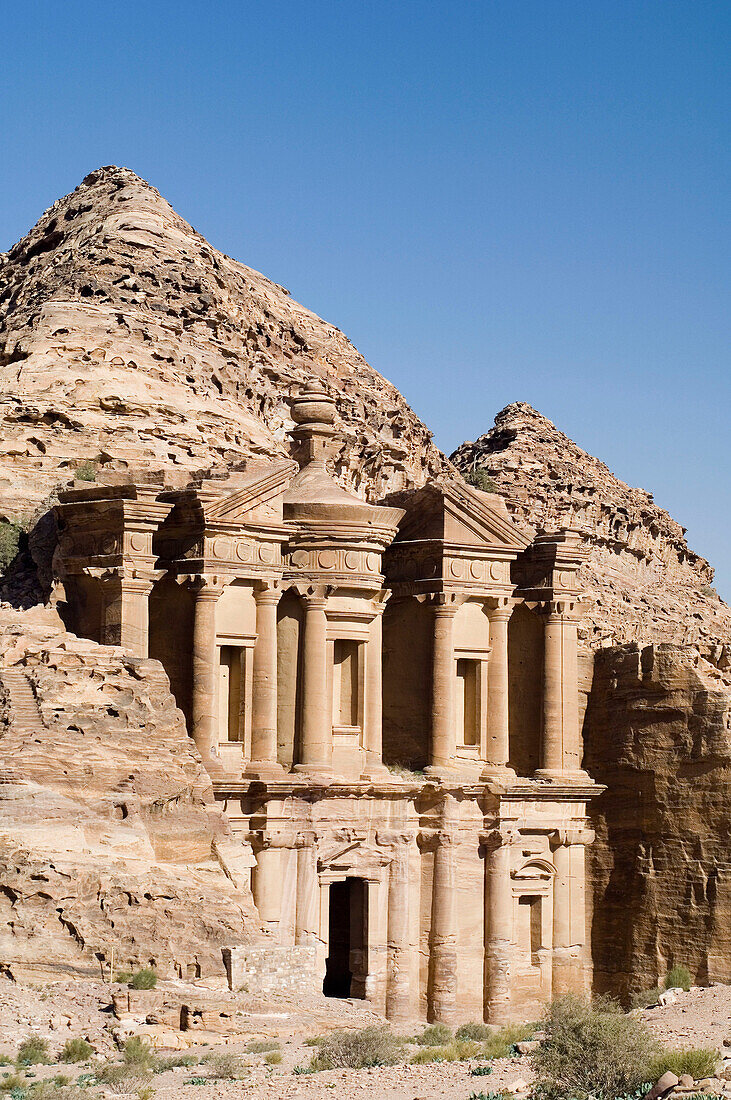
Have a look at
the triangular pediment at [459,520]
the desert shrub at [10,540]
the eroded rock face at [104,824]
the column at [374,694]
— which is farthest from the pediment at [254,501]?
the eroded rock face at [104,824]

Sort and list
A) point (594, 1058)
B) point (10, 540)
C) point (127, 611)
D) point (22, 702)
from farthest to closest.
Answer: point (10, 540) < point (127, 611) < point (22, 702) < point (594, 1058)

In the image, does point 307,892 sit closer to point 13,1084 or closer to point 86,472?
point 86,472

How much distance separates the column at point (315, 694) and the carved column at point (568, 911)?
7.35 meters

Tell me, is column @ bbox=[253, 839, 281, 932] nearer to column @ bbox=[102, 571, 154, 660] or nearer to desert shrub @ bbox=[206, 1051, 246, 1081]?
column @ bbox=[102, 571, 154, 660]

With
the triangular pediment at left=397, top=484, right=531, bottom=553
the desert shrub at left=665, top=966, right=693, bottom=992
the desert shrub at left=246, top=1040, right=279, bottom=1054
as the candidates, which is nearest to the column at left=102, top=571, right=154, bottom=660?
the triangular pediment at left=397, top=484, right=531, bottom=553

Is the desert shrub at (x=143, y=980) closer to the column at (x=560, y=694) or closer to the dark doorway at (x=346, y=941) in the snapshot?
the dark doorway at (x=346, y=941)

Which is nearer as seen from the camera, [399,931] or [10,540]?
[399,931]

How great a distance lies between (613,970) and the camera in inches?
1949

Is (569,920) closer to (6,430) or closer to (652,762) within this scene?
(652,762)

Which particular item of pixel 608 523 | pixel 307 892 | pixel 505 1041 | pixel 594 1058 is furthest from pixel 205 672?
pixel 608 523

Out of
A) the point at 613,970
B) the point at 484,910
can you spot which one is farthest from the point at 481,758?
the point at 613,970

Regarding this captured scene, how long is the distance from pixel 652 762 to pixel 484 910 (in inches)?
259

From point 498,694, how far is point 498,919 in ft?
17.7

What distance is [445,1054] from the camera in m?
30.5
